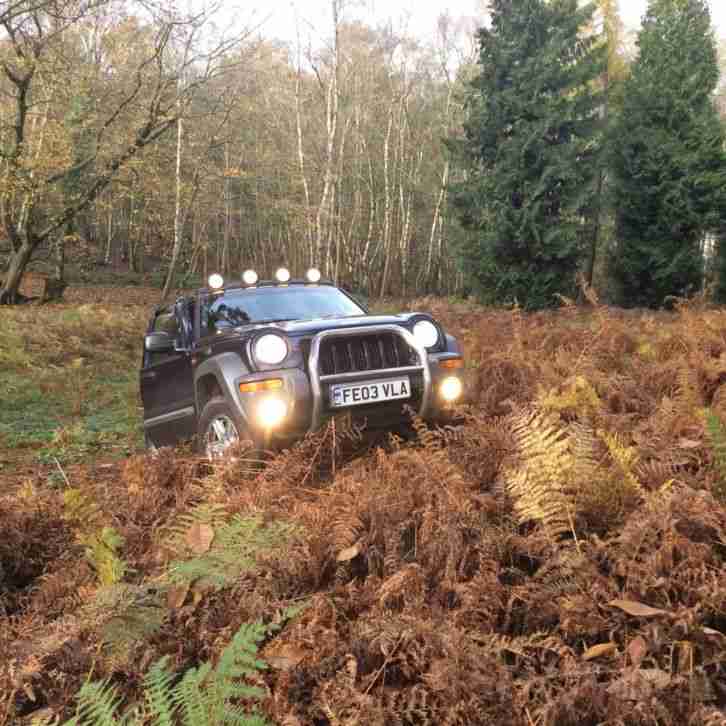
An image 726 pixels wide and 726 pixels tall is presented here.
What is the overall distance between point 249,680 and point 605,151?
824 inches

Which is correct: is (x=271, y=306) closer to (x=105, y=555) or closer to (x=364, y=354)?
(x=364, y=354)

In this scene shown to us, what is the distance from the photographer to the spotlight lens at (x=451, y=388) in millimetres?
5188

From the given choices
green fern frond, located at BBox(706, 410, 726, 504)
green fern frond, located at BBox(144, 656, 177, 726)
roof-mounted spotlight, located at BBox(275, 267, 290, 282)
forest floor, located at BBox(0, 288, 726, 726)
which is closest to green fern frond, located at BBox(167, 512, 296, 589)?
forest floor, located at BBox(0, 288, 726, 726)

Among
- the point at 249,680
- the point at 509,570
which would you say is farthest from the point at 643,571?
the point at 249,680

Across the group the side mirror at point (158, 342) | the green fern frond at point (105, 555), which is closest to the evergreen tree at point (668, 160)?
the side mirror at point (158, 342)

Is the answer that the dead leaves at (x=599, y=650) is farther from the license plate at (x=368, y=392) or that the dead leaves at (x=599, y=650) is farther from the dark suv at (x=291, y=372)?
the license plate at (x=368, y=392)

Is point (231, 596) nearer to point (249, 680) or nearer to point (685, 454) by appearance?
point (249, 680)

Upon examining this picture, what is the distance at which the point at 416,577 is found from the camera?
281 cm

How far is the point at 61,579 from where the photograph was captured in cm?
348

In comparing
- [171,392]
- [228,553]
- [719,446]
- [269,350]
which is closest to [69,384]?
[171,392]

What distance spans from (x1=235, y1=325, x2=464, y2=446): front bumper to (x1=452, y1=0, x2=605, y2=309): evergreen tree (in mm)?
14903

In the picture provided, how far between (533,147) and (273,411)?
1742cm

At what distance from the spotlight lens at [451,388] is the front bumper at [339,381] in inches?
1.4

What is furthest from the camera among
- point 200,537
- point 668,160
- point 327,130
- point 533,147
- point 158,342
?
point 327,130
